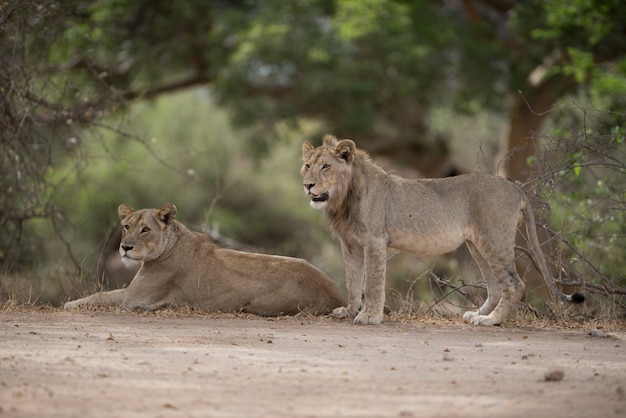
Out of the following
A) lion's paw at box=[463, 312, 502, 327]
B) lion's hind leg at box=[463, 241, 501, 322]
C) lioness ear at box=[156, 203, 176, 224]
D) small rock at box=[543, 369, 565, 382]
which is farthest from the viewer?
lioness ear at box=[156, 203, 176, 224]

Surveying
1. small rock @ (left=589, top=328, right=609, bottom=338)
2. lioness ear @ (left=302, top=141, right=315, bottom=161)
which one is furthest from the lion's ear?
small rock @ (left=589, top=328, right=609, bottom=338)

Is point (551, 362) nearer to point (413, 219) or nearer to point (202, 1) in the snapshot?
point (413, 219)

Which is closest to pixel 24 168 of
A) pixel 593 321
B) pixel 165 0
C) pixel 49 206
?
pixel 49 206

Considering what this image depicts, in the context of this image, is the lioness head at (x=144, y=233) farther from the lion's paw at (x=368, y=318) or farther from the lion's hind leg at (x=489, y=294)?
the lion's hind leg at (x=489, y=294)

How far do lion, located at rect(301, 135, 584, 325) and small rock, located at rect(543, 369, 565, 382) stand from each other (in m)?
2.58

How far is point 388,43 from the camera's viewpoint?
1828cm

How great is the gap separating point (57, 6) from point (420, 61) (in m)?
8.89

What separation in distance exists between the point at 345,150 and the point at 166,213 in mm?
1663

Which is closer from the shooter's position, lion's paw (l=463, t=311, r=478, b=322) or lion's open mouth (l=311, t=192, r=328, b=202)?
lion's open mouth (l=311, t=192, r=328, b=202)

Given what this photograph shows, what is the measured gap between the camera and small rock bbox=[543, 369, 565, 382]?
17.0 feet

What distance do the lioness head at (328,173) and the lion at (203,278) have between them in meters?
0.78

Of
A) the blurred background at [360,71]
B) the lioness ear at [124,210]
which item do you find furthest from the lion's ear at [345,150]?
the blurred background at [360,71]

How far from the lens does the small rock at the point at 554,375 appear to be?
5195 millimetres

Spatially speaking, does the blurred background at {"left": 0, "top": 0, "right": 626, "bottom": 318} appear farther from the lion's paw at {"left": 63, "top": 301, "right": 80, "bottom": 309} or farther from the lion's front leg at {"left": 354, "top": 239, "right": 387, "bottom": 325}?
the lion's front leg at {"left": 354, "top": 239, "right": 387, "bottom": 325}
